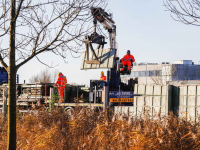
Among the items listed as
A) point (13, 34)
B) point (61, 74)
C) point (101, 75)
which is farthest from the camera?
point (101, 75)

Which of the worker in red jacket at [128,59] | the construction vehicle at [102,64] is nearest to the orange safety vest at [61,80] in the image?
the construction vehicle at [102,64]

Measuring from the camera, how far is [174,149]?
638cm

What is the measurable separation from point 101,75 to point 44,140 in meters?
13.4

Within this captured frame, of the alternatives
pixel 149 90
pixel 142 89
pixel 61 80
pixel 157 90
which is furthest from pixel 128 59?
pixel 157 90

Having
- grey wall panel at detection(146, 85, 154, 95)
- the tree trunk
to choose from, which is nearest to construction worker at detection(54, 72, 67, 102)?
grey wall panel at detection(146, 85, 154, 95)

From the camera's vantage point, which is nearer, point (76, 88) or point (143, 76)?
point (76, 88)

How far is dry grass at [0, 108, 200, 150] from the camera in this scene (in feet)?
21.3

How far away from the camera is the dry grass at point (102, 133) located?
649cm

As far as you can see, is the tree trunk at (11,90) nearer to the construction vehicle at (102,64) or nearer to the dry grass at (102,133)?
the dry grass at (102,133)

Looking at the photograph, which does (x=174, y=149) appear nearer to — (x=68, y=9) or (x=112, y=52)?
(x=68, y=9)

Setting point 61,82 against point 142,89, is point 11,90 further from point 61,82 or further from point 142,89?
point 61,82

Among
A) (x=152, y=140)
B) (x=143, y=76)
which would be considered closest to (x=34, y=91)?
(x=152, y=140)

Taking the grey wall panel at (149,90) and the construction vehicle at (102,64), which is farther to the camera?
the construction vehicle at (102,64)

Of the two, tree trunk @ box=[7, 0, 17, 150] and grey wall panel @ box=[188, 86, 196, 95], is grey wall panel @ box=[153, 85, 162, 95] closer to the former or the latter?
grey wall panel @ box=[188, 86, 196, 95]
